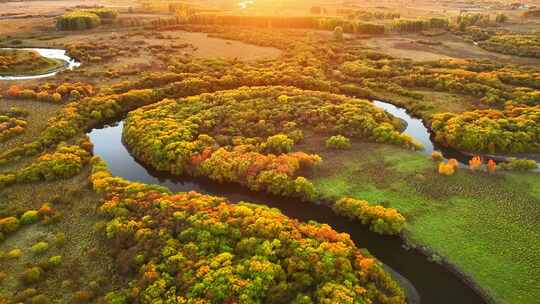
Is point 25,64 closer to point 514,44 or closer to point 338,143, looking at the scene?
point 338,143

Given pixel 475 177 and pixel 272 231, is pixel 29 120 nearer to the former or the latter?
pixel 272 231

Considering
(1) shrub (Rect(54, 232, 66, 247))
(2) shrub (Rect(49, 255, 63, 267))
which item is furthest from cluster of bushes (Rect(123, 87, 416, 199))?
(2) shrub (Rect(49, 255, 63, 267))

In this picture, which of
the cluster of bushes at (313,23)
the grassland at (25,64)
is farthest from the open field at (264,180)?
the cluster of bushes at (313,23)

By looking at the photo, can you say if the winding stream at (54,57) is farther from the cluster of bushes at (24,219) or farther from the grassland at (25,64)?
the cluster of bushes at (24,219)

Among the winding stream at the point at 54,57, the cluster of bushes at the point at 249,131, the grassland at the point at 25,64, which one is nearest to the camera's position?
the cluster of bushes at the point at 249,131

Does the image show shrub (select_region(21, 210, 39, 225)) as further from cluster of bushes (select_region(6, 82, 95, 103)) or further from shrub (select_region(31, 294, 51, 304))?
cluster of bushes (select_region(6, 82, 95, 103))

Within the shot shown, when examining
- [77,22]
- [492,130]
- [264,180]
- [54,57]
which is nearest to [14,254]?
[264,180]

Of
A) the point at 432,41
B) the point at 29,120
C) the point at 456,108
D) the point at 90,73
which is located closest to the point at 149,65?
the point at 90,73
